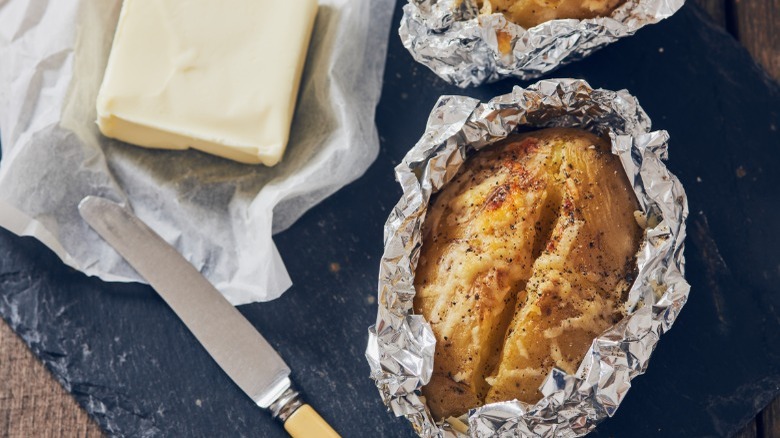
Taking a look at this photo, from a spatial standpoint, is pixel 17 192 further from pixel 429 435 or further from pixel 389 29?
pixel 429 435

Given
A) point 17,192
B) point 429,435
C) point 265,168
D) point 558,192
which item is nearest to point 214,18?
point 265,168

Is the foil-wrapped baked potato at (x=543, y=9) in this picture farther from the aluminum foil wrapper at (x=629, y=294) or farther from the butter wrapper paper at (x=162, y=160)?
the butter wrapper paper at (x=162, y=160)

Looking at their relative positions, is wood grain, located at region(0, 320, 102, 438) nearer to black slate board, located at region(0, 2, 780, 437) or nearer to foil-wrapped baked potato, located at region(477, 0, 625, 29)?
black slate board, located at region(0, 2, 780, 437)

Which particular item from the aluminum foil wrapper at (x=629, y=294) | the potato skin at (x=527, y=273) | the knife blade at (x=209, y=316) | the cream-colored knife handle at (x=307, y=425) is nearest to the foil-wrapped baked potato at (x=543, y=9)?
the aluminum foil wrapper at (x=629, y=294)

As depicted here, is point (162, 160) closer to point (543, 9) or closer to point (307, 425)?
point (307, 425)

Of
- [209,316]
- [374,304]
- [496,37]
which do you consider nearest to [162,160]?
[209,316]

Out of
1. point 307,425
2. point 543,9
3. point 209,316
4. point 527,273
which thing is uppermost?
point 543,9

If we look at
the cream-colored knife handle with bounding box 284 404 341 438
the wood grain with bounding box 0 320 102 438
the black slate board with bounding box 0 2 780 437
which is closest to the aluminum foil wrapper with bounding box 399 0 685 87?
the black slate board with bounding box 0 2 780 437
